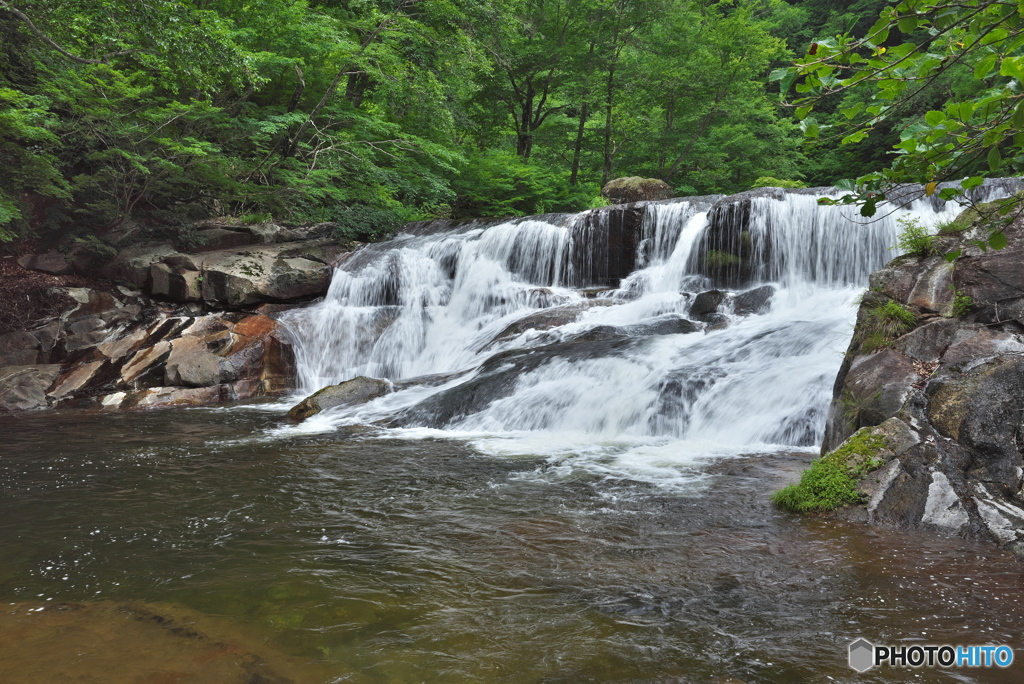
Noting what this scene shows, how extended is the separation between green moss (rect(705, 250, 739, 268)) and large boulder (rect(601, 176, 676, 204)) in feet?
21.2

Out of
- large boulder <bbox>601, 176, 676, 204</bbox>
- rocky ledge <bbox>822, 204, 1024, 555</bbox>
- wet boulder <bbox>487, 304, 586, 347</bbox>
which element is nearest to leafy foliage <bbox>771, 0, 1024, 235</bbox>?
rocky ledge <bbox>822, 204, 1024, 555</bbox>

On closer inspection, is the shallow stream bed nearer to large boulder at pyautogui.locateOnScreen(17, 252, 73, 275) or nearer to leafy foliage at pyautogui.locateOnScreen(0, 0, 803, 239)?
leafy foliage at pyautogui.locateOnScreen(0, 0, 803, 239)

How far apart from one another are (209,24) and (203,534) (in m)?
8.96

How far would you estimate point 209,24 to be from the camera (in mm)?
9984

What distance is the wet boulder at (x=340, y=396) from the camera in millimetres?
9031

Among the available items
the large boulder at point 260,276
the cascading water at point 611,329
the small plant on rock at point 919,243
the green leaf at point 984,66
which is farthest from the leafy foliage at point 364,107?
the green leaf at point 984,66

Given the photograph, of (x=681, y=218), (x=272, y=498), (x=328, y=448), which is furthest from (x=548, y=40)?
(x=272, y=498)

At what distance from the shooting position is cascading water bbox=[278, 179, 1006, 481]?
735cm

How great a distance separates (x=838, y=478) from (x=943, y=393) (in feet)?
3.49

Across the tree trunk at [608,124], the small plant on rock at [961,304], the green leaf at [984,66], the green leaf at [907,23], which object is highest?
the tree trunk at [608,124]

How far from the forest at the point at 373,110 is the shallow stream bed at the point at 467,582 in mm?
5309

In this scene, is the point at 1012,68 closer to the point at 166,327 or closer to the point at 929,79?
the point at 929,79

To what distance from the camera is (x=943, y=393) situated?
466 cm

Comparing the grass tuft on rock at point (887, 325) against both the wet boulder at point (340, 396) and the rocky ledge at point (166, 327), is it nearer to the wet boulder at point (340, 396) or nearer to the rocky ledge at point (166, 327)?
the wet boulder at point (340, 396)
